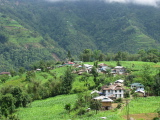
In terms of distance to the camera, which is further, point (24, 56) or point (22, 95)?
point (24, 56)

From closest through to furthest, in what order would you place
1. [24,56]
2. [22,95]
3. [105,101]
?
[105,101], [22,95], [24,56]

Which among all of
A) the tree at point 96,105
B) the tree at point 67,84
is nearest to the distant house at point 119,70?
the tree at point 67,84

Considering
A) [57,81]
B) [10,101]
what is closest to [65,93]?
[57,81]

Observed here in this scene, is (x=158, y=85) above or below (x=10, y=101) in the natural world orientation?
above

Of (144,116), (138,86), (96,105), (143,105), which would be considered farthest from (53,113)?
(138,86)

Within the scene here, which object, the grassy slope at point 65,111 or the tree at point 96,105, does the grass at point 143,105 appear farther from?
the tree at point 96,105

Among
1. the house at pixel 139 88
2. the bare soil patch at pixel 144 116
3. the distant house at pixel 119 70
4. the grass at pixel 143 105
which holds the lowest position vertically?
the bare soil patch at pixel 144 116

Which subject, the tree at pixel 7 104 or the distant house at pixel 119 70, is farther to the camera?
the distant house at pixel 119 70

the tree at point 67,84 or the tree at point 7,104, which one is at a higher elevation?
the tree at point 67,84

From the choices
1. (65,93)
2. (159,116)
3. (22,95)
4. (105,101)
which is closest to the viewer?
(159,116)

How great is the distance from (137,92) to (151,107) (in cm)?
1356

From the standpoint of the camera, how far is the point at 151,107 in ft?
163

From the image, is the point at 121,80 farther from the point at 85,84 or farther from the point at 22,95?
the point at 22,95

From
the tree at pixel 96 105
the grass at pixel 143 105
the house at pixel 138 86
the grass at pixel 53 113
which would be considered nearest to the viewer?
the grass at pixel 53 113
